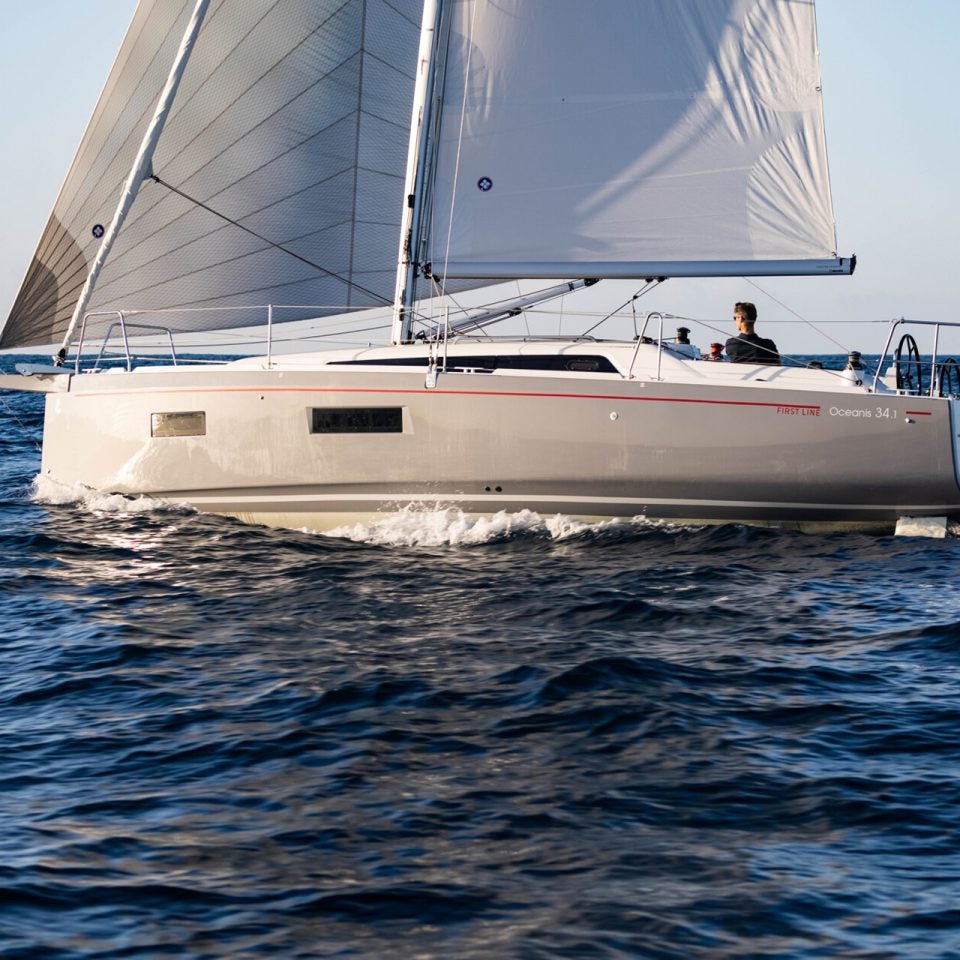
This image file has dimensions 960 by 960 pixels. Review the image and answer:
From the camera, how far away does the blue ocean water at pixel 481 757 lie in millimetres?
3973

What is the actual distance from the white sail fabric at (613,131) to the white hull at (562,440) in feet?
3.58

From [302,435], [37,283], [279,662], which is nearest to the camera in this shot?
[279,662]

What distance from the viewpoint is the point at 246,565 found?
968cm

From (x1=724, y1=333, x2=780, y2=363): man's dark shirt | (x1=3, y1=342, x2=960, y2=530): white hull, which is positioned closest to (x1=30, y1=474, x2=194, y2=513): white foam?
(x1=3, y1=342, x2=960, y2=530): white hull

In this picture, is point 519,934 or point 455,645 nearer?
point 519,934

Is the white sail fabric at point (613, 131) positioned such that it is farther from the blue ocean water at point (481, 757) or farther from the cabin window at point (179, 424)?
the blue ocean water at point (481, 757)

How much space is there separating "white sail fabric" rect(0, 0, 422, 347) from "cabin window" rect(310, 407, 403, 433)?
162 centimetres

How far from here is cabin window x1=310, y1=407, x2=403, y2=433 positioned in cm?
1048

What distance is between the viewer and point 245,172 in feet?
39.4

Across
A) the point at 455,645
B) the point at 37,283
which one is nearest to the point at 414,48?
the point at 37,283

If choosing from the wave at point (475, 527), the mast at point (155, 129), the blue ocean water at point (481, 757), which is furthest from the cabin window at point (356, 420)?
the mast at point (155, 129)

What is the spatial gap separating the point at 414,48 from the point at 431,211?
2198mm

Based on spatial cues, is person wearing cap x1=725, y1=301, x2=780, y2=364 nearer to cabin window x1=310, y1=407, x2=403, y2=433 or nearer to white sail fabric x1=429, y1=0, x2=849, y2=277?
white sail fabric x1=429, y1=0, x2=849, y2=277

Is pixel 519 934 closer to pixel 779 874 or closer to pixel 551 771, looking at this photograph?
pixel 779 874
